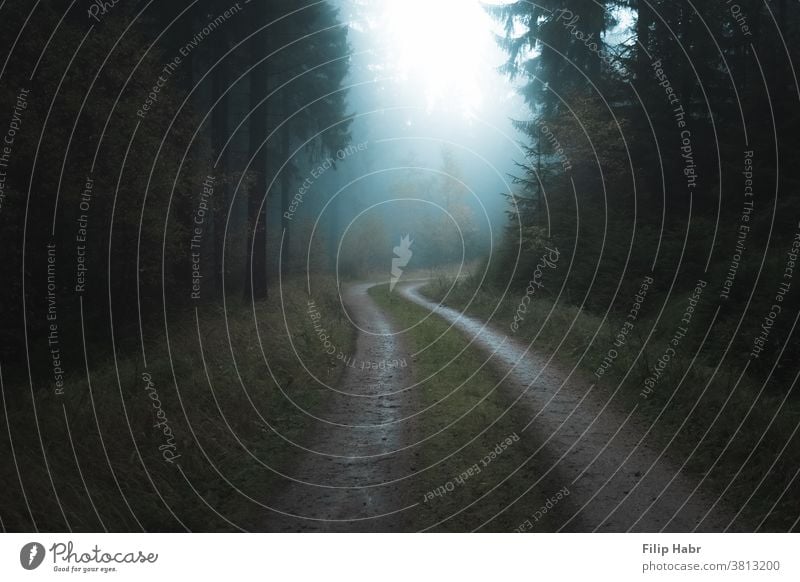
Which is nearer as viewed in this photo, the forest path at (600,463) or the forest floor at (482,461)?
the forest path at (600,463)

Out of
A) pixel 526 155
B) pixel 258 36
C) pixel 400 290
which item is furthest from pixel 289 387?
pixel 400 290

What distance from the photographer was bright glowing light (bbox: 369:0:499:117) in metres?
17.0

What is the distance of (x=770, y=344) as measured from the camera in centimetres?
1015

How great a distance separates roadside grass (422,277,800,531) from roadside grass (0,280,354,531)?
19.0 ft

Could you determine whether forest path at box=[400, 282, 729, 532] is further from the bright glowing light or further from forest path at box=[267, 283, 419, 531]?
the bright glowing light

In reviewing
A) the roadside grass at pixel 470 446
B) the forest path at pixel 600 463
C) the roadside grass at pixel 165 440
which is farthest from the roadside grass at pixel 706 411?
the roadside grass at pixel 165 440

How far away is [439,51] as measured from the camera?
74.2ft

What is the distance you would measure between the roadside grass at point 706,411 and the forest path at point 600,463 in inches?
12.9

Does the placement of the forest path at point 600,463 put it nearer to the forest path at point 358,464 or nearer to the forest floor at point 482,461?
the forest floor at point 482,461

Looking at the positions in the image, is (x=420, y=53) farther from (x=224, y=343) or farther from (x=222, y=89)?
(x=224, y=343)

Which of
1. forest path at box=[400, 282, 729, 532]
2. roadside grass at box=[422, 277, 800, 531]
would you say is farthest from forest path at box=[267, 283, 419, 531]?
roadside grass at box=[422, 277, 800, 531]

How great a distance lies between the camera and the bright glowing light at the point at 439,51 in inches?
670

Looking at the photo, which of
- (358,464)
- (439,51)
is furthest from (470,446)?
(439,51)

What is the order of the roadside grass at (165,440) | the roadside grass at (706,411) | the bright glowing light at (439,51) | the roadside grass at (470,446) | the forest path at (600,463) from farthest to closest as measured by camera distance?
the bright glowing light at (439,51), the roadside grass at (706,411), the roadside grass at (470,446), the roadside grass at (165,440), the forest path at (600,463)
